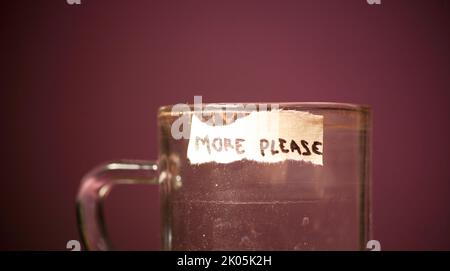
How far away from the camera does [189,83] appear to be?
659mm

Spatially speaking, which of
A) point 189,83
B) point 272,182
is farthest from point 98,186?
point 189,83

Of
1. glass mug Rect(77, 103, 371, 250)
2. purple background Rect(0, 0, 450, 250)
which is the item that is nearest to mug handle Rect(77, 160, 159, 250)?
glass mug Rect(77, 103, 371, 250)

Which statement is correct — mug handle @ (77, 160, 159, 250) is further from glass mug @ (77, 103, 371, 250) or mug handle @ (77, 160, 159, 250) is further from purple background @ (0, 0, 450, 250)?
purple background @ (0, 0, 450, 250)

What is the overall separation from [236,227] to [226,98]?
0.32m

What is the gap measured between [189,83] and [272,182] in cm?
33

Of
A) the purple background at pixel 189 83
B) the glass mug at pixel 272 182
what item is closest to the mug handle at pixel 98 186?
the glass mug at pixel 272 182

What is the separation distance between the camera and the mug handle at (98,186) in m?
0.42

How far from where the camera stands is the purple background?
65 cm

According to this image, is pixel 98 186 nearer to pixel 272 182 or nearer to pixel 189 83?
pixel 272 182

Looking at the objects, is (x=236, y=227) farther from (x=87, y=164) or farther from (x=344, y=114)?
(x=87, y=164)

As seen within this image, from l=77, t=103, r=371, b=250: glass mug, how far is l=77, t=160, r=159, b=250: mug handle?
0.04m

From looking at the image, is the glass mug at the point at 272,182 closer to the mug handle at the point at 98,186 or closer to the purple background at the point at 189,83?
the mug handle at the point at 98,186
